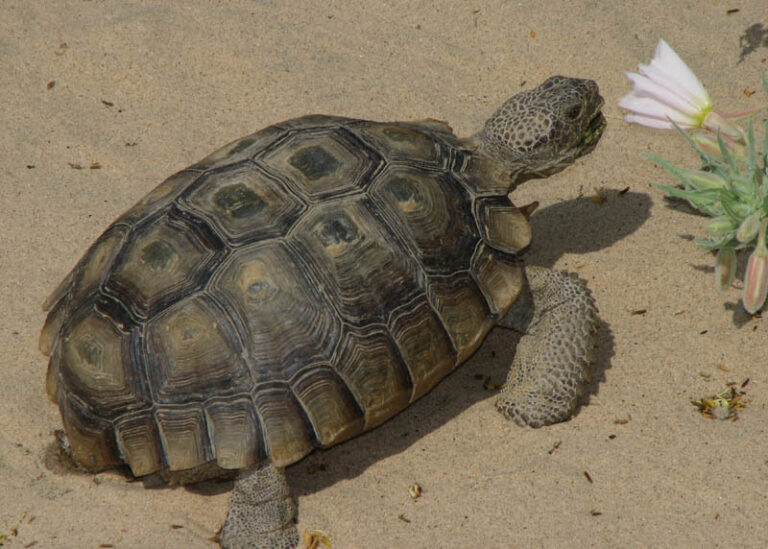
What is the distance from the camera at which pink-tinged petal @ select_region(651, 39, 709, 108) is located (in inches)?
139

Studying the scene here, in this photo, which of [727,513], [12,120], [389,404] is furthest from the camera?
[12,120]

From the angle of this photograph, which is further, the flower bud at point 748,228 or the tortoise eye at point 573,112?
the tortoise eye at point 573,112

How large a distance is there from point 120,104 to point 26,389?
2.69m

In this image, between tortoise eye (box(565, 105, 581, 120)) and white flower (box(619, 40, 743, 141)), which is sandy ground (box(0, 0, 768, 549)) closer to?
tortoise eye (box(565, 105, 581, 120))

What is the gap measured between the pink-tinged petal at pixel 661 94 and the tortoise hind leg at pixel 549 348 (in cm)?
165

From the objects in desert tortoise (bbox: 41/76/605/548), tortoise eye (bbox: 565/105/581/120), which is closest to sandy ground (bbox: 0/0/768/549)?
desert tortoise (bbox: 41/76/605/548)

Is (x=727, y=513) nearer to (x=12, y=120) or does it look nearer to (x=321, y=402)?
(x=321, y=402)

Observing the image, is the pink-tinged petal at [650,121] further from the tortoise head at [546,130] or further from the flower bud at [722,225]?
the tortoise head at [546,130]

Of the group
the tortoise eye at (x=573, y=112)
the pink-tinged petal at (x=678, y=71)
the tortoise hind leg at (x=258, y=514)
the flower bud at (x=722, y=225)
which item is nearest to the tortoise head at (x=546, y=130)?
the tortoise eye at (x=573, y=112)

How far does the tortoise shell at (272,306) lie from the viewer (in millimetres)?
4250

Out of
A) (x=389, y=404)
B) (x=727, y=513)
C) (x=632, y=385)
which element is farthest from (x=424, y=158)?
(x=727, y=513)

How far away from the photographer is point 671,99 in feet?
11.7

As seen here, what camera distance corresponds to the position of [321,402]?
433cm

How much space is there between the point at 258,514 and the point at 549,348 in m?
1.80
